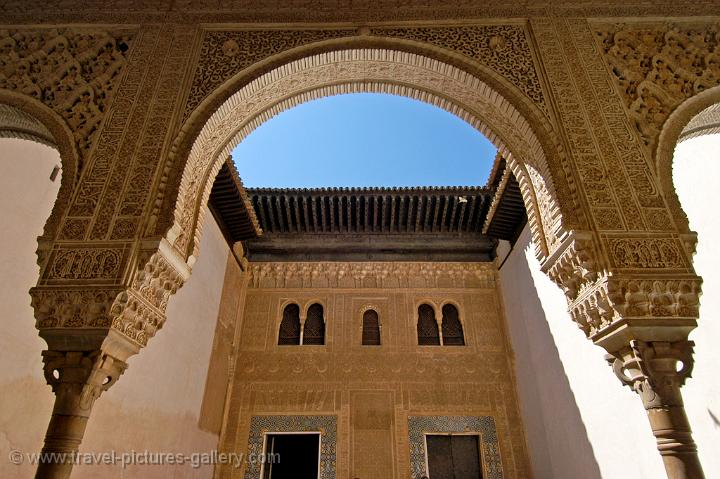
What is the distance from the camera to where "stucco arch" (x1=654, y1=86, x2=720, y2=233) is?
2834 millimetres

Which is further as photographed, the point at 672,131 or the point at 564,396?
the point at 564,396

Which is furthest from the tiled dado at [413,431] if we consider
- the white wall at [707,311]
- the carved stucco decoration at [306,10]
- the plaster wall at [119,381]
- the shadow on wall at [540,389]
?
the carved stucco decoration at [306,10]

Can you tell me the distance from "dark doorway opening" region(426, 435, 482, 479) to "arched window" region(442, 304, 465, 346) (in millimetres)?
1521

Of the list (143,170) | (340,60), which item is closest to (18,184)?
→ (143,170)

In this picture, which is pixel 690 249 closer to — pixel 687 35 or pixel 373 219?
pixel 687 35

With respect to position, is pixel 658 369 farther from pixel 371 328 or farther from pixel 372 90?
pixel 371 328

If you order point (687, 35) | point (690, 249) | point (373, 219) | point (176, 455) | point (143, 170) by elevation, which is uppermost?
point (373, 219)

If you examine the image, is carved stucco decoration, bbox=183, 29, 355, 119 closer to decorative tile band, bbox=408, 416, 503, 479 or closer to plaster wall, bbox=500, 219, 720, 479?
plaster wall, bbox=500, 219, 720, 479

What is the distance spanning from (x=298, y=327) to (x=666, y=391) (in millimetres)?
6184

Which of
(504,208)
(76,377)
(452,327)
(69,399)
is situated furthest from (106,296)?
(452,327)

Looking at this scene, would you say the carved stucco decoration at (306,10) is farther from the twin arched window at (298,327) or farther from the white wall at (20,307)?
the twin arched window at (298,327)

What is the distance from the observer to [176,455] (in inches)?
211

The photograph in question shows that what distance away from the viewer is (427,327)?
7.64 metres

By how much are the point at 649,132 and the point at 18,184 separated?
5218 mm
